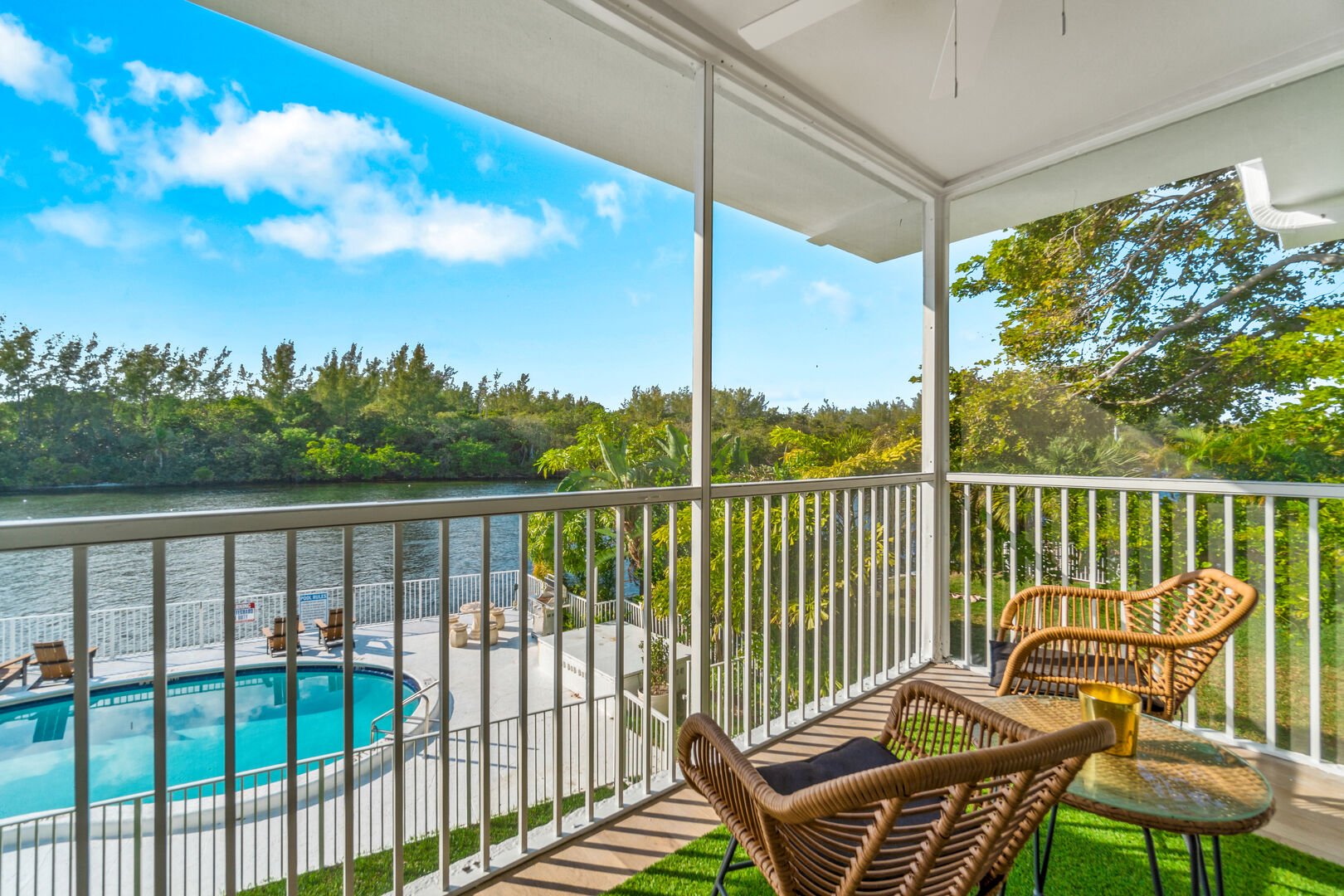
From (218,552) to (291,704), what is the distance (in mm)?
408

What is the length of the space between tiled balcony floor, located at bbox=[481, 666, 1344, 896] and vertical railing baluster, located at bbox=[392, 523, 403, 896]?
32cm

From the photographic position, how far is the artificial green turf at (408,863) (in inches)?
89.9

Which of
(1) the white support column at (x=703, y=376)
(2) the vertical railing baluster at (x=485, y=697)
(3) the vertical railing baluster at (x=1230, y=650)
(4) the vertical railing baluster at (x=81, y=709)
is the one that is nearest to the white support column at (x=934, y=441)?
(3) the vertical railing baluster at (x=1230, y=650)

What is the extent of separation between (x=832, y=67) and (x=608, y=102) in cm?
92

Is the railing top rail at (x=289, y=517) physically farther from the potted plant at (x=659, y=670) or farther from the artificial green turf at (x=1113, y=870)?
the potted plant at (x=659, y=670)

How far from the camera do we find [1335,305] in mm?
2391

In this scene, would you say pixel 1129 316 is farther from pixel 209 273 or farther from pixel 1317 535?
pixel 209 273

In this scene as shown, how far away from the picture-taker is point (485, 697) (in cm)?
178

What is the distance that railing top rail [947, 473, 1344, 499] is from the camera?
2412 millimetres

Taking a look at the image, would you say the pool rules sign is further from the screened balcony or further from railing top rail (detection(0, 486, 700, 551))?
railing top rail (detection(0, 486, 700, 551))

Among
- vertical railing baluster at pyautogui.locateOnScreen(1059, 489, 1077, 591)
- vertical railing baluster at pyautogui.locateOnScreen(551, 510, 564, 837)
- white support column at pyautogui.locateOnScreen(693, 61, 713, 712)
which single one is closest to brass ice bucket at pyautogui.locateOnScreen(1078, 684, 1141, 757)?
white support column at pyautogui.locateOnScreen(693, 61, 713, 712)

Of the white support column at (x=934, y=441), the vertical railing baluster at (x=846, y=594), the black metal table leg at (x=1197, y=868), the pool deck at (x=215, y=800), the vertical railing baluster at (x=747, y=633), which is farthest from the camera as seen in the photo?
the white support column at (x=934, y=441)

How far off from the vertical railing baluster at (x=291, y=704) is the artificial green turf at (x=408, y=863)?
610mm

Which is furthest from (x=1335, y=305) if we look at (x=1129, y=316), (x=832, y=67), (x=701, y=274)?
(x=701, y=274)
